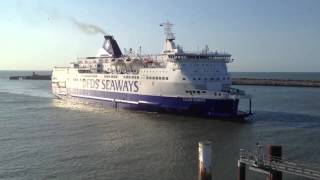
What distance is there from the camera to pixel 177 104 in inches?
1352

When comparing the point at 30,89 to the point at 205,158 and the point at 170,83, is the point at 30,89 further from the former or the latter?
the point at 205,158

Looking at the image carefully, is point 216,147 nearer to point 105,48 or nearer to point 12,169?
point 12,169

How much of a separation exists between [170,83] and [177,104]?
5.60ft

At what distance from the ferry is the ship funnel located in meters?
1.66

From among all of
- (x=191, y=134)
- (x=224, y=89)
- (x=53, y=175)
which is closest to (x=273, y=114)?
(x=224, y=89)

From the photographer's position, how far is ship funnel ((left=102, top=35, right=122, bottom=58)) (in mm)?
46537

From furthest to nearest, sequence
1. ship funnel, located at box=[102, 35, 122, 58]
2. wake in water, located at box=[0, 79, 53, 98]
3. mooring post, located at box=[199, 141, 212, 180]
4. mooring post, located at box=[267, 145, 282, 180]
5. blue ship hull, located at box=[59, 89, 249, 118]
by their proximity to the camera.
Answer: wake in water, located at box=[0, 79, 53, 98] < ship funnel, located at box=[102, 35, 122, 58] < blue ship hull, located at box=[59, 89, 249, 118] < mooring post, located at box=[267, 145, 282, 180] < mooring post, located at box=[199, 141, 212, 180]

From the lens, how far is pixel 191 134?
27.2 m

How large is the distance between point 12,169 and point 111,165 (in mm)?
4111

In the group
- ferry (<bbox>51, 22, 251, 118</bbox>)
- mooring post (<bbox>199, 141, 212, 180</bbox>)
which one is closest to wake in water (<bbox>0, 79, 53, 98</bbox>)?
ferry (<bbox>51, 22, 251, 118</bbox>)

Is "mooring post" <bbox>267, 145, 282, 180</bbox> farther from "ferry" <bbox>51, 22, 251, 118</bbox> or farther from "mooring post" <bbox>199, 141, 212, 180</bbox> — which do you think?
"ferry" <bbox>51, 22, 251, 118</bbox>

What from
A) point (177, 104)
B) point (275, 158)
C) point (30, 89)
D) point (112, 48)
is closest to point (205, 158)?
point (275, 158)

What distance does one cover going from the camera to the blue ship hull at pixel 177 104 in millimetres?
32469

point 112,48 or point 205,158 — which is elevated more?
point 112,48
